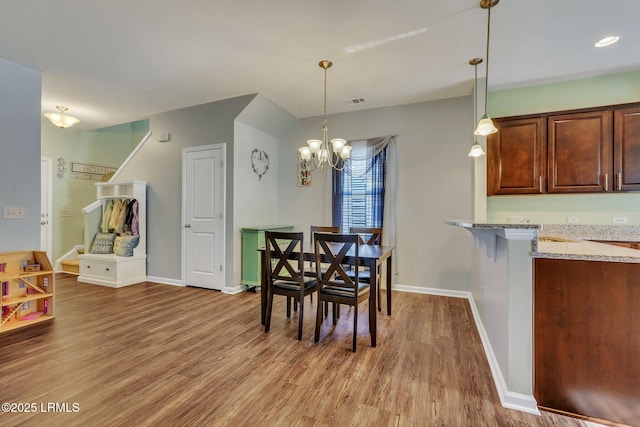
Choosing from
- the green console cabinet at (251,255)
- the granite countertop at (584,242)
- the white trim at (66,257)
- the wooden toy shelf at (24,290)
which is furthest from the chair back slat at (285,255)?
the white trim at (66,257)

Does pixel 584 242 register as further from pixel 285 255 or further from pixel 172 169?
pixel 172 169

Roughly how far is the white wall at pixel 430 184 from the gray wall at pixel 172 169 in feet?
6.80

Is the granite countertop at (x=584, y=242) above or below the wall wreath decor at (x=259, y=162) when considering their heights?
below

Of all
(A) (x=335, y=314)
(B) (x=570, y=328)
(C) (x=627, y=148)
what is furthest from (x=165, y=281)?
(C) (x=627, y=148)

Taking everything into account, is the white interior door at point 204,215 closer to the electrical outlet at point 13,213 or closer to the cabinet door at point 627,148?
the electrical outlet at point 13,213

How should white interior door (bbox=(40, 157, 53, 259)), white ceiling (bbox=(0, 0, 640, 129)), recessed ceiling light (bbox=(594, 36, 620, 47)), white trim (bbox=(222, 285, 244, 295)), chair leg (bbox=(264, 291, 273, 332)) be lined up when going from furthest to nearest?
1. white interior door (bbox=(40, 157, 53, 259))
2. white trim (bbox=(222, 285, 244, 295))
3. chair leg (bbox=(264, 291, 273, 332))
4. recessed ceiling light (bbox=(594, 36, 620, 47))
5. white ceiling (bbox=(0, 0, 640, 129))

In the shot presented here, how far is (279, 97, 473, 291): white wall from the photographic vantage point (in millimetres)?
3939

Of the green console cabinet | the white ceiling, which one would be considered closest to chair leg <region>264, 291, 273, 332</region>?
→ the green console cabinet

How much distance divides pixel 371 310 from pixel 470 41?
8.62 feet

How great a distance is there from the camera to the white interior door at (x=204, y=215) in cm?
416

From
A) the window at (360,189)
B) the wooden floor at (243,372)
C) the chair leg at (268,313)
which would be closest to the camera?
the wooden floor at (243,372)

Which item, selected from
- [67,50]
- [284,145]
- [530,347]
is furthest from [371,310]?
[67,50]

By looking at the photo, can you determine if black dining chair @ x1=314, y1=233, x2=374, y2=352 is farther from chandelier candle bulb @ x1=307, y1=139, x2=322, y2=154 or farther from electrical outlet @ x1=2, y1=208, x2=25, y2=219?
electrical outlet @ x1=2, y1=208, x2=25, y2=219

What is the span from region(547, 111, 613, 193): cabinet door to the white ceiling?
1.83 ft
